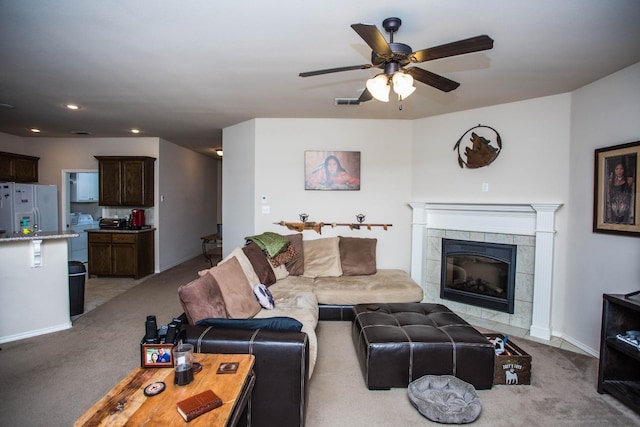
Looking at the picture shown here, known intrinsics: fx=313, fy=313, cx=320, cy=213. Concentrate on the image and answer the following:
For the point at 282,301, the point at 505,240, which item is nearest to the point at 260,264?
the point at 282,301

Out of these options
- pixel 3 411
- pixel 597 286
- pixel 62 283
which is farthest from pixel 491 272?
pixel 62 283

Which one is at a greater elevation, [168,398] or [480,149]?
[480,149]

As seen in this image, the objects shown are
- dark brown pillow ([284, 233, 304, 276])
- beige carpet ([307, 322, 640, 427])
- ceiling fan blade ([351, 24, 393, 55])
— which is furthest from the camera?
dark brown pillow ([284, 233, 304, 276])

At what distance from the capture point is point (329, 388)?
2.38m

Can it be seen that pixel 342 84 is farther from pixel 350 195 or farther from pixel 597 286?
pixel 597 286

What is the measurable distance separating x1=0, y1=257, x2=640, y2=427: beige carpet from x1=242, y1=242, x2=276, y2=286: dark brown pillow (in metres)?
0.82

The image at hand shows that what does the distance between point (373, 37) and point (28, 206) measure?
654cm

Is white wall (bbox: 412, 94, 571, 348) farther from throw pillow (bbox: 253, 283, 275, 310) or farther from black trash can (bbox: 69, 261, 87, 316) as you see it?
black trash can (bbox: 69, 261, 87, 316)

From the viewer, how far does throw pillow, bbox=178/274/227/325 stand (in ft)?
6.88

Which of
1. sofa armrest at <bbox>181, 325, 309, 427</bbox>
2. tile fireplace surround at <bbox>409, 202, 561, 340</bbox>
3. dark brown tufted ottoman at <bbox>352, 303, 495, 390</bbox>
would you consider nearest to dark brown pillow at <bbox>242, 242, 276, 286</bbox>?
dark brown tufted ottoman at <bbox>352, 303, 495, 390</bbox>

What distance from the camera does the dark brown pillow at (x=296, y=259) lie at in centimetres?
407

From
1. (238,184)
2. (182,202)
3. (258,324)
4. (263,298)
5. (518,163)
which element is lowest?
(263,298)

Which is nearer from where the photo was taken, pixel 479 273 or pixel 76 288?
pixel 76 288

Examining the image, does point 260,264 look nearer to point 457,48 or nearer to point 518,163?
point 457,48
